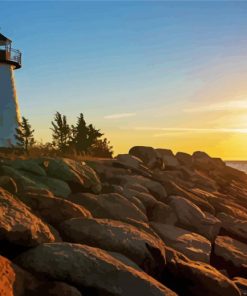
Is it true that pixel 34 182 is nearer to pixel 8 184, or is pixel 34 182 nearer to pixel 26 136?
pixel 8 184

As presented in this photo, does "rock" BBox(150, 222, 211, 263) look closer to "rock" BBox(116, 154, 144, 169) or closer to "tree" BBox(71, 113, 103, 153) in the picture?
"rock" BBox(116, 154, 144, 169)

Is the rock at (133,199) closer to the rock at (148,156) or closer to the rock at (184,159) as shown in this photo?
the rock at (148,156)

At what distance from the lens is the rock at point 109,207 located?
11748 mm

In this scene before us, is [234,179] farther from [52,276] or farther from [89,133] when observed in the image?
[52,276]

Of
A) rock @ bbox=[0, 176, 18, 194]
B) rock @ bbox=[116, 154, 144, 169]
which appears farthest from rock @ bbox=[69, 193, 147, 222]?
rock @ bbox=[116, 154, 144, 169]

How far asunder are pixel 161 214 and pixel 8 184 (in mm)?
4958

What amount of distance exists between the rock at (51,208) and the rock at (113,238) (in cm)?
43

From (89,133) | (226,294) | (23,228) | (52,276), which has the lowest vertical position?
(226,294)

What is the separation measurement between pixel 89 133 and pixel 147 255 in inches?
712

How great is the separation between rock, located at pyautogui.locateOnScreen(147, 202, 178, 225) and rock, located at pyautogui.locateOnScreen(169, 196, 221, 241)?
30cm

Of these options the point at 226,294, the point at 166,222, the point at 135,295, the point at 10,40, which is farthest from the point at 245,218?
the point at 10,40

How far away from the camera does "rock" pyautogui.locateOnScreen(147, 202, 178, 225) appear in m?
14.0

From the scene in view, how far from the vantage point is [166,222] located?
1398 centimetres

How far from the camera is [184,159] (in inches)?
1254
